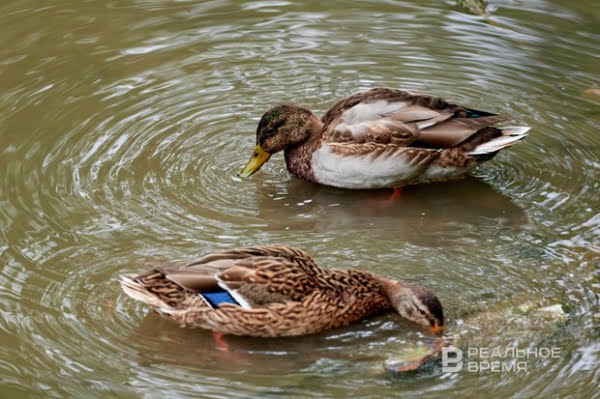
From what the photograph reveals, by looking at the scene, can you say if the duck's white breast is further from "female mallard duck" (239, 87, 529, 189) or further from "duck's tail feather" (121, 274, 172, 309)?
"duck's tail feather" (121, 274, 172, 309)

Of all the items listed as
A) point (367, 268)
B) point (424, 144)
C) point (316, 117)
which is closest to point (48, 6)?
point (316, 117)

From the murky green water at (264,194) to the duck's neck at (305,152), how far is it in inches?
6.1

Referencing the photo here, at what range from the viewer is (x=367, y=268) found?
767 centimetres

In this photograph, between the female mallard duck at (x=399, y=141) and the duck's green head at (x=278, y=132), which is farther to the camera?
the duck's green head at (x=278, y=132)

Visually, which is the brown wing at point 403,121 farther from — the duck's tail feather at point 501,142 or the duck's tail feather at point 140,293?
the duck's tail feather at point 140,293

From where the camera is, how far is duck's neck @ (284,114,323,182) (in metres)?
9.28

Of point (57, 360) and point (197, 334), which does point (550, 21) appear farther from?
point (57, 360)

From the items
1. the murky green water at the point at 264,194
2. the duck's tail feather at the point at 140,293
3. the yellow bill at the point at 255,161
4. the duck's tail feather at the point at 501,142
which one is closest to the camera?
the murky green water at the point at 264,194

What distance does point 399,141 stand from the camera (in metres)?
8.98

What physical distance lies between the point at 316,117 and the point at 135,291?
3.23 metres

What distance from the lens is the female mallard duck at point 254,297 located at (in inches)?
270

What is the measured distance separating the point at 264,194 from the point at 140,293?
241 cm

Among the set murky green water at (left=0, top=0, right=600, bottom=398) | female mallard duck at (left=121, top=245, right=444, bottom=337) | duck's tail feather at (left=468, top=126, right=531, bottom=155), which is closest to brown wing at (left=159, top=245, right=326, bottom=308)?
female mallard duck at (left=121, top=245, right=444, bottom=337)

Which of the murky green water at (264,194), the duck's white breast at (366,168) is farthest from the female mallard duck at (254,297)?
the duck's white breast at (366,168)
